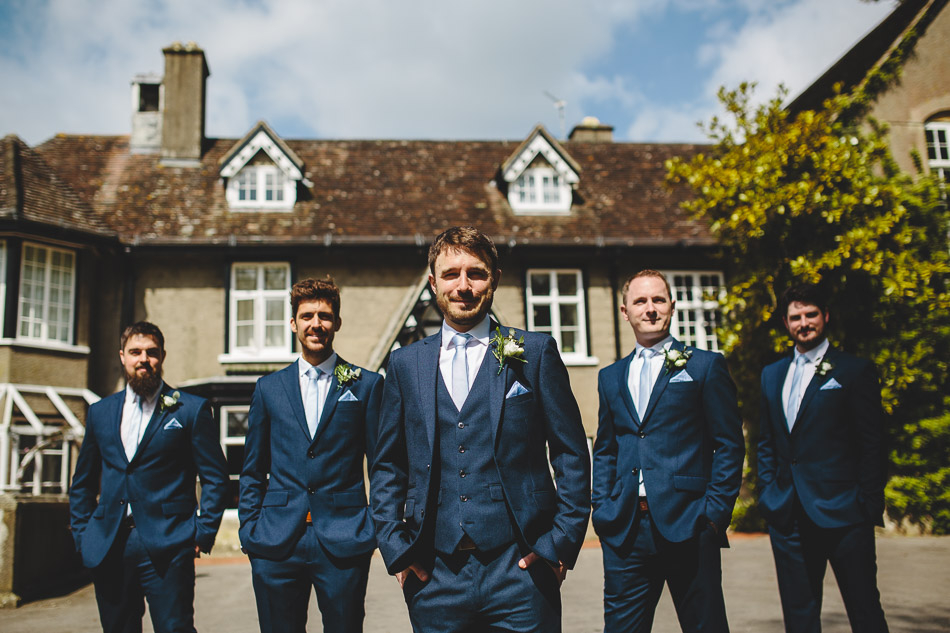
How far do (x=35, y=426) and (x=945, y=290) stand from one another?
1549cm

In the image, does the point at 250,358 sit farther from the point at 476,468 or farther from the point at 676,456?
the point at 476,468

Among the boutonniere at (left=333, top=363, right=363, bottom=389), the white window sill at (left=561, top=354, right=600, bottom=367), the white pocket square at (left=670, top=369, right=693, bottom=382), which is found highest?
the white window sill at (left=561, top=354, right=600, bottom=367)

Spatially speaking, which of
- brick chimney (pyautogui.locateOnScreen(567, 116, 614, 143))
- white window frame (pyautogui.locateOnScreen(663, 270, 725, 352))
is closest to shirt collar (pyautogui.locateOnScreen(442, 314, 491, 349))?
white window frame (pyautogui.locateOnScreen(663, 270, 725, 352))

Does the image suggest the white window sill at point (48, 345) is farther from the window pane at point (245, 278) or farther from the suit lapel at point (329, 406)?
the suit lapel at point (329, 406)

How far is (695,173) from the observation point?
46.2ft

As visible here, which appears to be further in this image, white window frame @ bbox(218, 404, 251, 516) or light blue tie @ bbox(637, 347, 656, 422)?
white window frame @ bbox(218, 404, 251, 516)

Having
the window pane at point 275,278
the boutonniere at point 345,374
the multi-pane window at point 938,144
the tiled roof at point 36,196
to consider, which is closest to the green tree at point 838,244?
the multi-pane window at point 938,144

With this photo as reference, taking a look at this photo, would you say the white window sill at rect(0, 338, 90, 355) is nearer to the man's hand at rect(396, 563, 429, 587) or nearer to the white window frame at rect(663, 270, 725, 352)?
the white window frame at rect(663, 270, 725, 352)

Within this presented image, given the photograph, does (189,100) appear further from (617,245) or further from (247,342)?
(617,245)

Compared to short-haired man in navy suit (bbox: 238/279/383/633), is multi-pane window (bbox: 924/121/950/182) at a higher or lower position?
higher

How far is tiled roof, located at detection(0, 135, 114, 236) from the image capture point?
576 inches

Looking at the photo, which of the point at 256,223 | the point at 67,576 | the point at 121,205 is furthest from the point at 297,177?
the point at 67,576

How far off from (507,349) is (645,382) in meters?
1.41

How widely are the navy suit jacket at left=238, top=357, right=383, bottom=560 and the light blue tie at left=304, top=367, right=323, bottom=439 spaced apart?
2.1 inches
